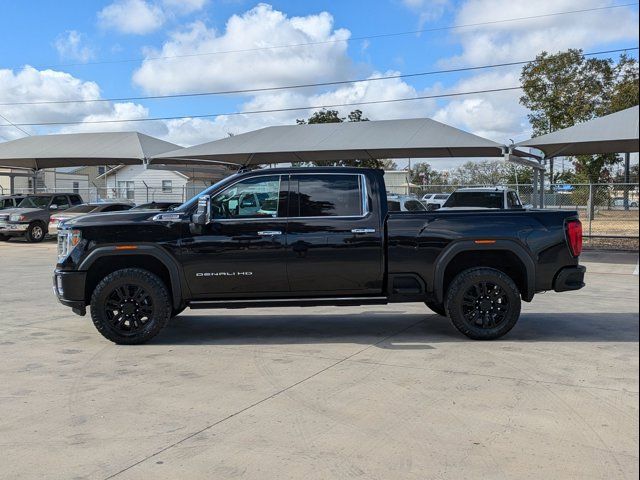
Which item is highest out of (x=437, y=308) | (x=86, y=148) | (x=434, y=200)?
(x=86, y=148)

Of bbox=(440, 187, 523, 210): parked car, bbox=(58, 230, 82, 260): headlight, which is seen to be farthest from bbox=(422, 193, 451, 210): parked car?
bbox=(58, 230, 82, 260): headlight

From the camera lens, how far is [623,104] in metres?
28.2

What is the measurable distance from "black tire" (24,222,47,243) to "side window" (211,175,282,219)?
18365mm

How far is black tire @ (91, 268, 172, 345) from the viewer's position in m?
6.97

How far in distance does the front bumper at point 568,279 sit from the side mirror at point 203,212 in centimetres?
410

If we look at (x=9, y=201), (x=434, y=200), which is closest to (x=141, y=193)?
(x=9, y=201)

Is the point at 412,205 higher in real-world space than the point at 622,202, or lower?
higher

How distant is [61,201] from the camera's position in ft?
80.0

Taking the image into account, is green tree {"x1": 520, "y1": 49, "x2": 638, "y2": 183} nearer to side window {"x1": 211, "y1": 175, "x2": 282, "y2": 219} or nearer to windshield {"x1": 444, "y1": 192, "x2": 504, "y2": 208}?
windshield {"x1": 444, "y1": 192, "x2": 504, "y2": 208}

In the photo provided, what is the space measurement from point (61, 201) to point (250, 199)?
64.3 ft

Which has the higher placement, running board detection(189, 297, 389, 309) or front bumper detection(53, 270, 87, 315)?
front bumper detection(53, 270, 87, 315)

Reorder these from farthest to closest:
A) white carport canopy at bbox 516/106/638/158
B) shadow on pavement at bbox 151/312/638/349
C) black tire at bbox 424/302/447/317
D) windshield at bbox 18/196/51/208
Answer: windshield at bbox 18/196/51/208 → white carport canopy at bbox 516/106/638/158 → black tire at bbox 424/302/447/317 → shadow on pavement at bbox 151/312/638/349

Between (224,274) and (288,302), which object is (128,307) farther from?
(288,302)

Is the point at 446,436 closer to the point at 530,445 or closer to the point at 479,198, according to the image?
the point at 530,445
